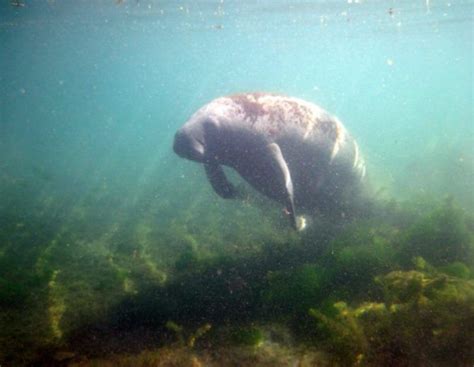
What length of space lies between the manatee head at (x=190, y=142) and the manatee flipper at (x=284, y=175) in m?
1.06

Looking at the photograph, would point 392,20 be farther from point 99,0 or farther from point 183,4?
point 99,0

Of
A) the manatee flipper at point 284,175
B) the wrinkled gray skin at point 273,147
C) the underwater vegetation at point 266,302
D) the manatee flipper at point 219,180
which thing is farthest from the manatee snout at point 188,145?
the underwater vegetation at point 266,302

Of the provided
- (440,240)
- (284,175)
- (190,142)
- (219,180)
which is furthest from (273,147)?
(440,240)

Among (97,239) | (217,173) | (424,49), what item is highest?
(424,49)

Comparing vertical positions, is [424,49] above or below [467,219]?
above

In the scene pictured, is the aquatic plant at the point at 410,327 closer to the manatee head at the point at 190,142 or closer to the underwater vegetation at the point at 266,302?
the underwater vegetation at the point at 266,302

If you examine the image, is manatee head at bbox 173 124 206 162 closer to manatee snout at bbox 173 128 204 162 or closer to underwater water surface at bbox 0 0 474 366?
manatee snout at bbox 173 128 204 162

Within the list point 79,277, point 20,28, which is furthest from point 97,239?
point 20,28

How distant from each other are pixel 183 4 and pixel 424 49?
44.2 metres

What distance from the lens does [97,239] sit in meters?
11.0

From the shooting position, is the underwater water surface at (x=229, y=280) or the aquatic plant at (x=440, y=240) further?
the aquatic plant at (x=440, y=240)

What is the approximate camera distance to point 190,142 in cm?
534

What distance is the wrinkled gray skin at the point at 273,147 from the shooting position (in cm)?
550

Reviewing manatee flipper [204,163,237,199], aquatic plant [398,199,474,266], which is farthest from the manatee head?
aquatic plant [398,199,474,266]
